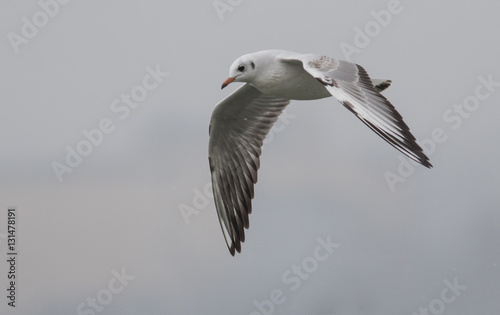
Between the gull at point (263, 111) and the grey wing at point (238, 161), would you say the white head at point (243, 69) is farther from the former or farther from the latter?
the grey wing at point (238, 161)

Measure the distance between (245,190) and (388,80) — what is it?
8.17 feet

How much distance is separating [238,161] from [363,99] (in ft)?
11.2

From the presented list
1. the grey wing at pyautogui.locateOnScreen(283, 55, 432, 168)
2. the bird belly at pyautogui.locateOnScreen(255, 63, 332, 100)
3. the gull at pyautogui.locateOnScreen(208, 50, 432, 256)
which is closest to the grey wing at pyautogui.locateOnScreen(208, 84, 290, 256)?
the gull at pyautogui.locateOnScreen(208, 50, 432, 256)

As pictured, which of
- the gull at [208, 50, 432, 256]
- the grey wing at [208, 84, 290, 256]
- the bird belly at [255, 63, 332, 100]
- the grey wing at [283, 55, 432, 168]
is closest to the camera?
the grey wing at [283, 55, 432, 168]

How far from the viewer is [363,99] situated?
9078mm

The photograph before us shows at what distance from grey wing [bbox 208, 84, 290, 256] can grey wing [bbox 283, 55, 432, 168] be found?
201cm

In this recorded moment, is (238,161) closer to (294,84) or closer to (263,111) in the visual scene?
(263,111)

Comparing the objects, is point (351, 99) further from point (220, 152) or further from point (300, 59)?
point (220, 152)

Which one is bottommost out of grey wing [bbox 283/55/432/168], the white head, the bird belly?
grey wing [bbox 283/55/432/168]

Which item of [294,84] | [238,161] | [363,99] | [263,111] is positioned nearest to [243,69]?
[294,84]

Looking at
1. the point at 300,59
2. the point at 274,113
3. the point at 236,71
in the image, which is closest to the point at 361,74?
the point at 300,59

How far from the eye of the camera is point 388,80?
35.8ft

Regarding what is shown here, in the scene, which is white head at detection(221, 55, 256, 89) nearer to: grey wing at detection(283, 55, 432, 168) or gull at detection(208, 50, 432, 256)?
gull at detection(208, 50, 432, 256)

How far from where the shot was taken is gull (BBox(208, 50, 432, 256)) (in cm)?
877
